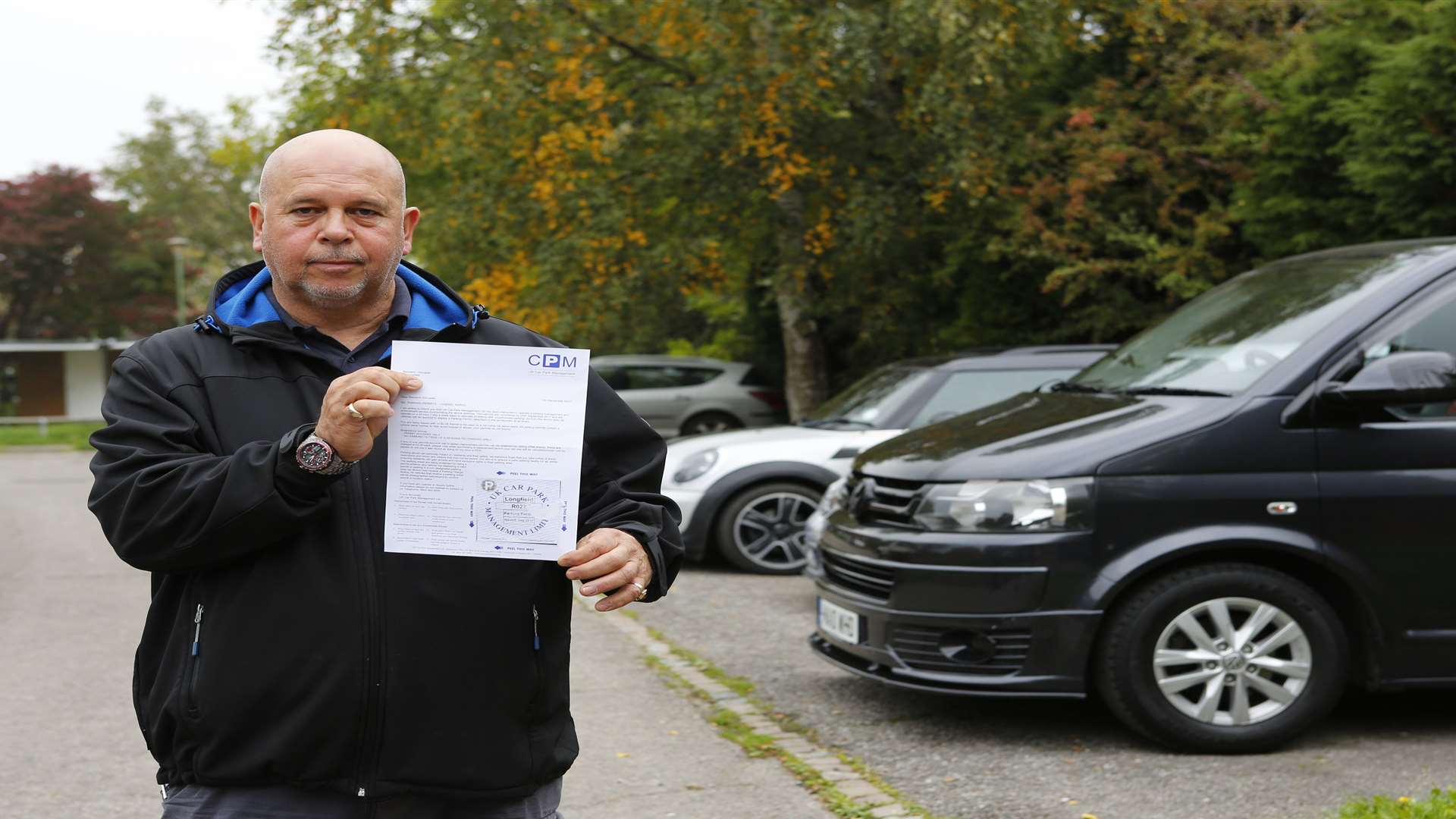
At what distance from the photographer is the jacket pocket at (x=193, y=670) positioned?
87.8 inches

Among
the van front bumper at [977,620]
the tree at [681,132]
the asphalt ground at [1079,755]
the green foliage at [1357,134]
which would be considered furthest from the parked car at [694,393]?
the van front bumper at [977,620]

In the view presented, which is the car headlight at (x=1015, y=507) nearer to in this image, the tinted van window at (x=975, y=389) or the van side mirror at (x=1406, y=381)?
the van side mirror at (x=1406, y=381)

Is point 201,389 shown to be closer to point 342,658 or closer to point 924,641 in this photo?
point 342,658

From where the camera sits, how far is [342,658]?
2.23 m

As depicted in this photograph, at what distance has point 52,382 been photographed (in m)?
40.3

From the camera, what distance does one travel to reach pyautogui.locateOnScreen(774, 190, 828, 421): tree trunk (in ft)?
55.6

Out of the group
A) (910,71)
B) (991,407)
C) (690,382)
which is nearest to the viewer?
(991,407)

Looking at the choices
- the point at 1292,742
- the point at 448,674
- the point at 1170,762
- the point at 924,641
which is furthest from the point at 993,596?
the point at 448,674

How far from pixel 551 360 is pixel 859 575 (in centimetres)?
358

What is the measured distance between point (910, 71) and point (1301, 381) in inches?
436

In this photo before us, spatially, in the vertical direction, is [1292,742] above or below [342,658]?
below

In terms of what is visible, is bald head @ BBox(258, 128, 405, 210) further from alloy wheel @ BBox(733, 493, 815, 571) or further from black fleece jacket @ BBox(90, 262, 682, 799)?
alloy wheel @ BBox(733, 493, 815, 571)

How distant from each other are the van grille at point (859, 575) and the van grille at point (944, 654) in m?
0.17

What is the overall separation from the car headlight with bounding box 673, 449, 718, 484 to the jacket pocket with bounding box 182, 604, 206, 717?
795cm
